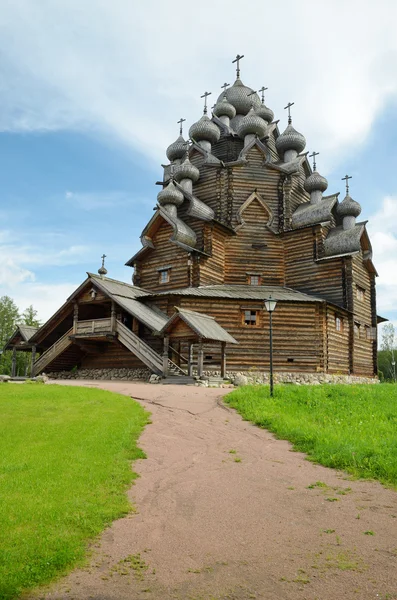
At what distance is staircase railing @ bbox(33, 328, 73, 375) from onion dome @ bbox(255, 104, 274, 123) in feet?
71.9

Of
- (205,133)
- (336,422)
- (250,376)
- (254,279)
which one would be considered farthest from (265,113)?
(336,422)

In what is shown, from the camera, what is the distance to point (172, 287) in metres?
27.6

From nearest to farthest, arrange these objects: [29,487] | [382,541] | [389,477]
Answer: [382,541], [29,487], [389,477]

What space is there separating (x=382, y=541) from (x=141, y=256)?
84.3 feet

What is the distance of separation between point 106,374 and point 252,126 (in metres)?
19.2

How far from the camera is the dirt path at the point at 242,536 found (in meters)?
3.88

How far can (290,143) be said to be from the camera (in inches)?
1328

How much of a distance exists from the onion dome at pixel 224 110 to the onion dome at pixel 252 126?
8.95 feet

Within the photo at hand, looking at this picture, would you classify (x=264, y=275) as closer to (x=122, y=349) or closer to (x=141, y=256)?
(x=141, y=256)

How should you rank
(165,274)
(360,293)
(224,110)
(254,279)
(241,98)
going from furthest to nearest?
(241,98)
(224,110)
(360,293)
(254,279)
(165,274)

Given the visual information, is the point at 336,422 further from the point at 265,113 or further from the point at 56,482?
the point at 265,113

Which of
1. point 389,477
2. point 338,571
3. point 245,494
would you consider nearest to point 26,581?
point 338,571

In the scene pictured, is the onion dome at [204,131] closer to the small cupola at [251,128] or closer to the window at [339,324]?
the small cupola at [251,128]

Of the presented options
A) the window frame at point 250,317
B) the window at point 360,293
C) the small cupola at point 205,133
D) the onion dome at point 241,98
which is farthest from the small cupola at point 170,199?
the window at point 360,293
